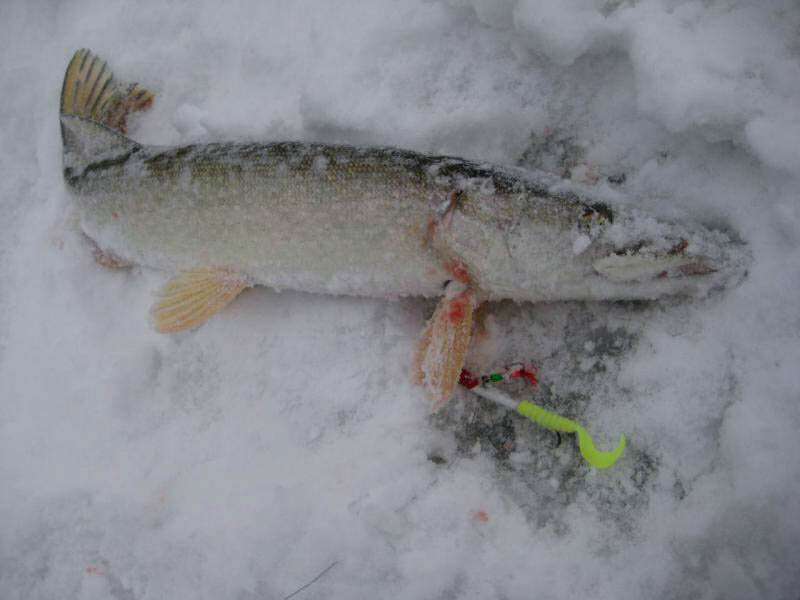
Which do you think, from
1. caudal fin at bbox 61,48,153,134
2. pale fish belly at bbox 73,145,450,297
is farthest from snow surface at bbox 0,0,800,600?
pale fish belly at bbox 73,145,450,297

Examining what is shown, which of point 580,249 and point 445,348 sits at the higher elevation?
point 580,249

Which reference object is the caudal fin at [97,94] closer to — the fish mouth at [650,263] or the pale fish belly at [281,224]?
the pale fish belly at [281,224]

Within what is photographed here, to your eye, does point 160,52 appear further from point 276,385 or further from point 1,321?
point 276,385

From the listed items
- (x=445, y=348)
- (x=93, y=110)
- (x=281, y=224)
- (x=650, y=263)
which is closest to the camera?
(x=650, y=263)

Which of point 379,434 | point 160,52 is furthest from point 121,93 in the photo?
point 379,434

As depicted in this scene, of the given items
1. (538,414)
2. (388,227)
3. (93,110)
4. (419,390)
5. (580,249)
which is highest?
(580,249)

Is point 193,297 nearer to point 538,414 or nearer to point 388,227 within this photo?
point 388,227

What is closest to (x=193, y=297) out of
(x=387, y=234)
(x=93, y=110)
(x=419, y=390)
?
(x=387, y=234)
